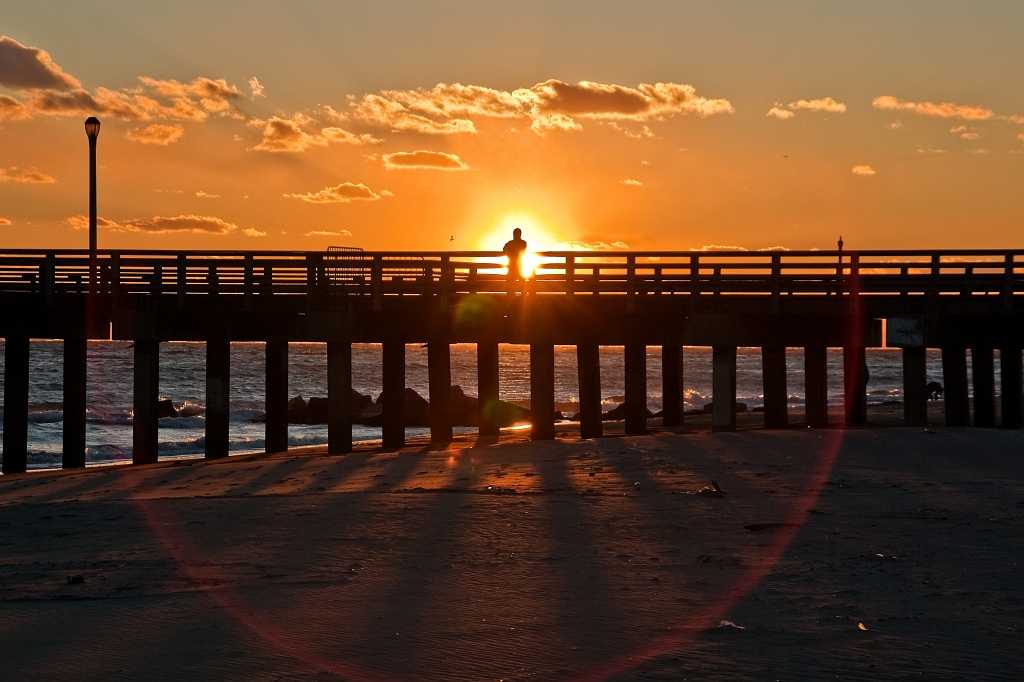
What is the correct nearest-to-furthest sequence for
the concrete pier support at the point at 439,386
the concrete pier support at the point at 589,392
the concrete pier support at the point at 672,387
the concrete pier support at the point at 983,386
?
the concrete pier support at the point at 983,386 < the concrete pier support at the point at 589,392 < the concrete pier support at the point at 439,386 < the concrete pier support at the point at 672,387

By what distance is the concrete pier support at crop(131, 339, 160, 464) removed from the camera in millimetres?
26219

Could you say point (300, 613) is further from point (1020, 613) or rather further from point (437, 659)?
point (1020, 613)

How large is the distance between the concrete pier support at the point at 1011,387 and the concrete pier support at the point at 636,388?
269 inches

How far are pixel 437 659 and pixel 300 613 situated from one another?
1462 millimetres

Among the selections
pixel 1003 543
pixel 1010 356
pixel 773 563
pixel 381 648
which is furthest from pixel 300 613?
pixel 1010 356

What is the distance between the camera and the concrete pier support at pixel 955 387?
79.3 ft

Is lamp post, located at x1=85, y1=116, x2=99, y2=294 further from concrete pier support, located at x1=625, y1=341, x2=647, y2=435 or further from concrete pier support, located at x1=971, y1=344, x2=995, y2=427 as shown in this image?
concrete pier support, located at x1=971, y1=344, x2=995, y2=427

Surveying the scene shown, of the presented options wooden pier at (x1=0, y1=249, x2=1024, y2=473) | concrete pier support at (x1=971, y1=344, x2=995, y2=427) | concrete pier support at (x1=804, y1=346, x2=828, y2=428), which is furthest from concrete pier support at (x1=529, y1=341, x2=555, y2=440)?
concrete pier support at (x1=971, y1=344, x2=995, y2=427)

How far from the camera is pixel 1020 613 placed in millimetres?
7938

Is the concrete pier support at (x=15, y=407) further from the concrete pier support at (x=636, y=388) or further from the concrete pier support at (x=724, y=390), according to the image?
the concrete pier support at (x=724, y=390)

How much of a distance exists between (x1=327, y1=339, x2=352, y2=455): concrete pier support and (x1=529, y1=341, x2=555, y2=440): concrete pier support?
3.61 meters

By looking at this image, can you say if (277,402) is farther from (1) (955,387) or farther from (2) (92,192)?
(1) (955,387)

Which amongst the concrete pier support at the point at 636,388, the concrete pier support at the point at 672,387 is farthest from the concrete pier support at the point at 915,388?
the concrete pier support at the point at 672,387

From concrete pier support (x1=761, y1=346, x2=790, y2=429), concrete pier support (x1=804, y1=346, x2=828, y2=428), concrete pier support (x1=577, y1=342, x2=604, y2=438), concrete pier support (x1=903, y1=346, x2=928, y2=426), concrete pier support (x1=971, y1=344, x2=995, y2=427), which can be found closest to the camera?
concrete pier support (x1=903, y1=346, x2=928, y2=426)
